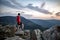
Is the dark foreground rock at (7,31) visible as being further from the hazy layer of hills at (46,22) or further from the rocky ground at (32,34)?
the hazy layer of hills at (46,22)

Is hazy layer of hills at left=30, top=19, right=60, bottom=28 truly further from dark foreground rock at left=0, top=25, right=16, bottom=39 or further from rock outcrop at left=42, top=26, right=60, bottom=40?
dark foreground rock at left=0, top=25, right=16, bottom=39

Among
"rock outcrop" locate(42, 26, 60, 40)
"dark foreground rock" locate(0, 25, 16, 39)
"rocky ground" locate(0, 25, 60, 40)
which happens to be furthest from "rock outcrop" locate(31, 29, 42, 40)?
"dark foreground rock" locate(0, 25, 16, 39)

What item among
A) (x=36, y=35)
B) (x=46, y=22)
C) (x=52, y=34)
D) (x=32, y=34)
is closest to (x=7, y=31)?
(x=32, y=34)

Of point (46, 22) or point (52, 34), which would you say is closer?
point (52, 34)

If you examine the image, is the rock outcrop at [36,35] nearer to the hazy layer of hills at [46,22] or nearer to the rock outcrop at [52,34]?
the rock outcrop at [52,34]

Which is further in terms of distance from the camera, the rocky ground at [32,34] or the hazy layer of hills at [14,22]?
the hazy layer of hills at [14,22]

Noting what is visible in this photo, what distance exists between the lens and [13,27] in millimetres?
3721

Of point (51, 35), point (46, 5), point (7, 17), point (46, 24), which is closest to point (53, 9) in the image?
point (46, 5)

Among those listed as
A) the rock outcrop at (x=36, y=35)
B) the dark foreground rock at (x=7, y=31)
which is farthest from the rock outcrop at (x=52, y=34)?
the dark foreground rock at (x=7, y=31)

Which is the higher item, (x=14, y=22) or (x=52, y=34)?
(x=14, y=22)

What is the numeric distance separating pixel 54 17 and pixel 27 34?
903 mm

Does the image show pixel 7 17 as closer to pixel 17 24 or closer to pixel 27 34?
pixel 17 24

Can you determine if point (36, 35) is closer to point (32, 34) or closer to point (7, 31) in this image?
point (32, 34)

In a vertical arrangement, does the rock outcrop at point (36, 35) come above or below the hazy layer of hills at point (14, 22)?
below
